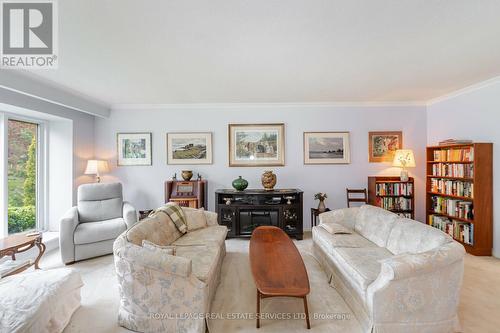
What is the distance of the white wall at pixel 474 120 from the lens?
3367 millimetres

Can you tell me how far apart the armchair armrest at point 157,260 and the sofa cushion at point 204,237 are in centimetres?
94

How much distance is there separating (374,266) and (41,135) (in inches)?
230

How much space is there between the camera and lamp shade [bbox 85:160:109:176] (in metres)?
4.32

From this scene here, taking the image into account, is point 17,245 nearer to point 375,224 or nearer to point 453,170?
point 375,224

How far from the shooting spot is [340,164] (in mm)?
4645

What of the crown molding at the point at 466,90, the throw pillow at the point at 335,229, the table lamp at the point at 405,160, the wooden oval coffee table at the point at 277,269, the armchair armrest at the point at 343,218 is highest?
the crown molding at the point at 466,90

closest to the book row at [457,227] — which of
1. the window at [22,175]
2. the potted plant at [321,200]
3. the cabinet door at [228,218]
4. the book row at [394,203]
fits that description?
the book row at [394,203]

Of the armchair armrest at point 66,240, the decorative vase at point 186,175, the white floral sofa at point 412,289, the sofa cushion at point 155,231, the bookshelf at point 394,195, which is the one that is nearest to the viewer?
the white floral sofa at point 412,289

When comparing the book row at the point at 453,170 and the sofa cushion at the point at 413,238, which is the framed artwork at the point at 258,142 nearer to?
the sofa cushion at the point at 413,238

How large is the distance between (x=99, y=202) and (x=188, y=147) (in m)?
1.89

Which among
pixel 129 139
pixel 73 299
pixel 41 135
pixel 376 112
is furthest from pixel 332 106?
pixel 41 135

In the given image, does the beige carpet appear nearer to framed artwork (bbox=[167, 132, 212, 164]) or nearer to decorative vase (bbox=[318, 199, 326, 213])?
decorative vase (bbox=[318, 199, 326, 213])

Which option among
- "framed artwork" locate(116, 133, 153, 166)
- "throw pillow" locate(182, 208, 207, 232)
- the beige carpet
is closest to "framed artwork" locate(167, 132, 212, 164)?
"framed artwork" locate(116, 133, 153, 166)

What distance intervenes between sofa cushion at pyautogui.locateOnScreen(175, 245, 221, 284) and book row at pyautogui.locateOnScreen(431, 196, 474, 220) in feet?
13.1
